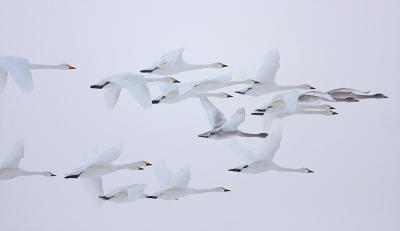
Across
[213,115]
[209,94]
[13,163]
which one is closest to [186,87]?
[209,94]

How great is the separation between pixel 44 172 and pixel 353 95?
8.26 m

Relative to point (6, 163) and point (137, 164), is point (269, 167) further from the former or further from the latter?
point (6, 163)

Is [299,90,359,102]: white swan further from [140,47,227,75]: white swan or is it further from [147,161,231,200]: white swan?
[147,161,231,200]: white swan

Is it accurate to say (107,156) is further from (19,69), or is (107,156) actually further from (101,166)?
(19,69)

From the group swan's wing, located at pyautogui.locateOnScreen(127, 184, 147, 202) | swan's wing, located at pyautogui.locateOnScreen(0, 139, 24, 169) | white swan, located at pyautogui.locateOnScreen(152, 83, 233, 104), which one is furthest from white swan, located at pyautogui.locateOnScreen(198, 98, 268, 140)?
swan's wing, located at pyautogui.locateOnScreen(0, 139, 24, 169)

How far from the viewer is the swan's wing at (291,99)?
2325 cm

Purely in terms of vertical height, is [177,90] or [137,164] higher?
[177,90]

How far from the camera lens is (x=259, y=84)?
25.0m

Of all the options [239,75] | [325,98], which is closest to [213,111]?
[239,75]

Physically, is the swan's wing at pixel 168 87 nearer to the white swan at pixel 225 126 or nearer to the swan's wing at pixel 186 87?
the swan's wing at pixel 186 87

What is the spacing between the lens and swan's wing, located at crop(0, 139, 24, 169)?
24703 mm

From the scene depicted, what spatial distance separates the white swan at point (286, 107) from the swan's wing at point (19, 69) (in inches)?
231

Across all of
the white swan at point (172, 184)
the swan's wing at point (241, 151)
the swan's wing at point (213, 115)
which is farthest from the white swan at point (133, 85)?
the swan's wing at point (241, 151)

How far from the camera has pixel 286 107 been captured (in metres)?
24.8
